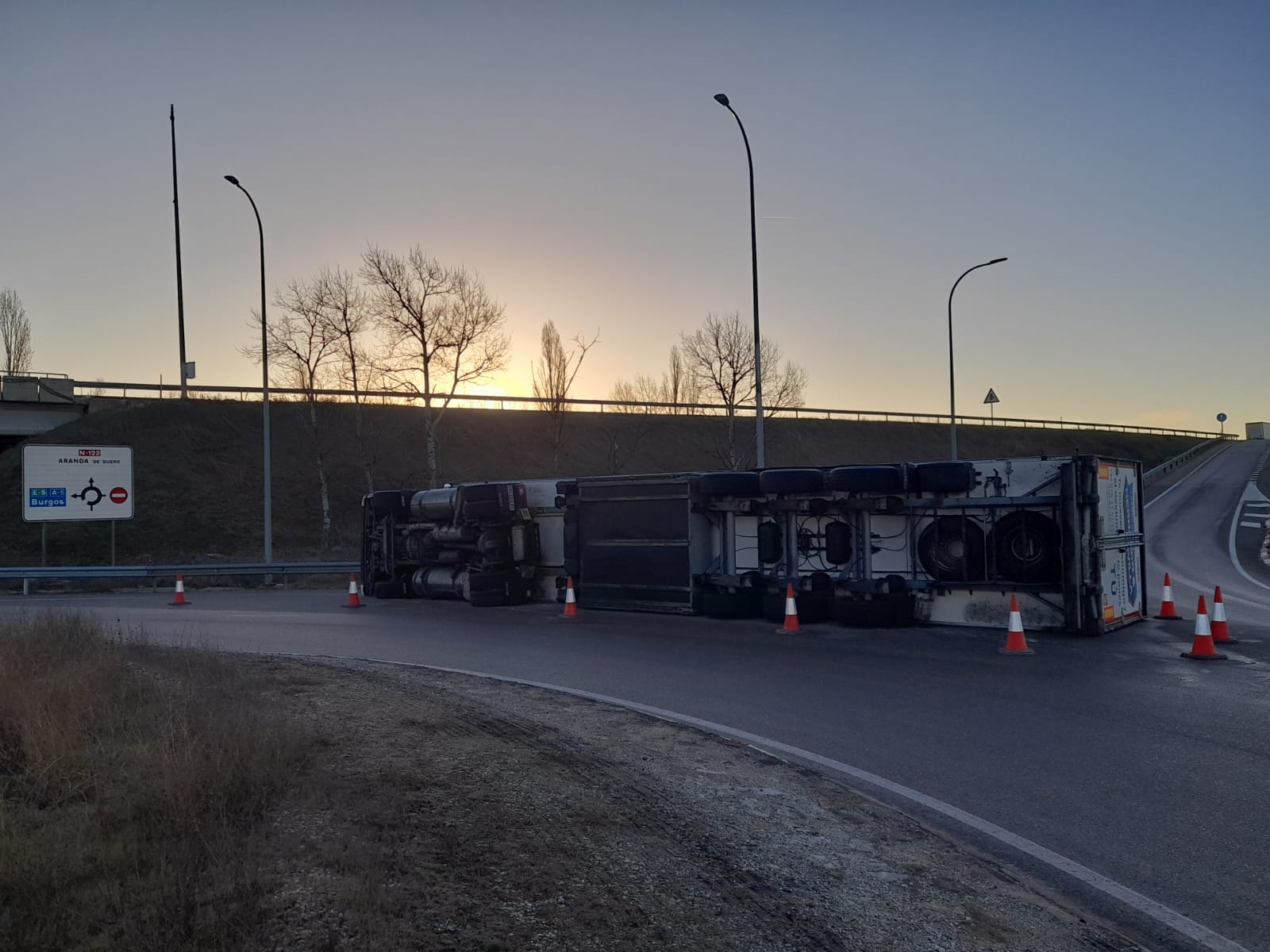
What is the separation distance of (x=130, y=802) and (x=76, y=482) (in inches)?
992

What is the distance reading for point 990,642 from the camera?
41.3 feet

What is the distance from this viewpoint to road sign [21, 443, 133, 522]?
1038 inches

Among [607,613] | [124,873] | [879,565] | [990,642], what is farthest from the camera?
[607,613]

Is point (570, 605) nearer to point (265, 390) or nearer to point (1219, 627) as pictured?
point (1219, 627)

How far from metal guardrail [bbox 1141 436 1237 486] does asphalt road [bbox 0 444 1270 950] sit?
127 feet

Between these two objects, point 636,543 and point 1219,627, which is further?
point 636,543

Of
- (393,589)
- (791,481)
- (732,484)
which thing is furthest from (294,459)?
(791,481)

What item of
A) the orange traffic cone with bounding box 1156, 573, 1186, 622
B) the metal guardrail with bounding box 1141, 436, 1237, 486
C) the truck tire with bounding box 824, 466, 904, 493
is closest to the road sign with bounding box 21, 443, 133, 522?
the truck tire with bounding box 824, 466, 904, 493

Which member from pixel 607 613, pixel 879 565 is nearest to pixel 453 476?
pixel 607 613

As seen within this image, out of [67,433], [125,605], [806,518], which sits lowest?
[125,605]

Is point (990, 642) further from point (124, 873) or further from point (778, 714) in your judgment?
point (124, 873)

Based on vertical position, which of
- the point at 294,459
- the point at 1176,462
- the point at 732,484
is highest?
the point at 294,459

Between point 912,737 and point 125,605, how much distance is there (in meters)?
18.2

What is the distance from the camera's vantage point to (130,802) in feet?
16.9
